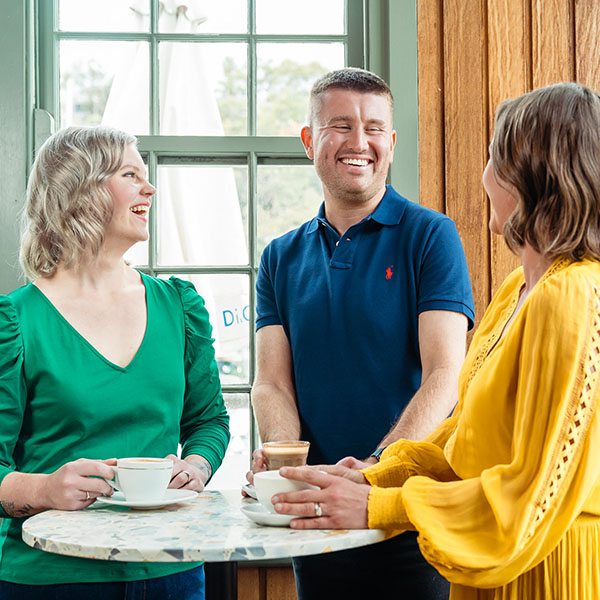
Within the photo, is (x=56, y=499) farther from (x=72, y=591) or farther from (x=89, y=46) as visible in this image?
(x=89, y=46)

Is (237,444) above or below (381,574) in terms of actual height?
above

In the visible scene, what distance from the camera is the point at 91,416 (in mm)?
1565

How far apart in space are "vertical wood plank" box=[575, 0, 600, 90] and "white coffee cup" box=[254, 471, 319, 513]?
1.98 metres

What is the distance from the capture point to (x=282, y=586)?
2502 mm

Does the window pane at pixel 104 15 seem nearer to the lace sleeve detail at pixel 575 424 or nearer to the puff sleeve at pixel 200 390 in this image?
the puff sleeve at pixel 200 390

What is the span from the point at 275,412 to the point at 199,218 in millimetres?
1018

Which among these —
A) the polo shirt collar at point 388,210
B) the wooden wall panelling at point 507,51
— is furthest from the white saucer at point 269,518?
the wooden wall panelling at point 507,51

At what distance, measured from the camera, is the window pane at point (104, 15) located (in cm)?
271

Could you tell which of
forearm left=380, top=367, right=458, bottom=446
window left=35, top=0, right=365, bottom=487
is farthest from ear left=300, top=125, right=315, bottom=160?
forearm left=380, top=367, right=458, bottom=446

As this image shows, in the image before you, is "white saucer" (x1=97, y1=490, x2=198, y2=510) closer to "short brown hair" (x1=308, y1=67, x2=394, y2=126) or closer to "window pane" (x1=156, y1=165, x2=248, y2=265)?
"short brown hair" (x1=308, y1=67, x2=394, y2=126)

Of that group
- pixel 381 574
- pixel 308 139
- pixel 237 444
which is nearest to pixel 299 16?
pixel 308 139

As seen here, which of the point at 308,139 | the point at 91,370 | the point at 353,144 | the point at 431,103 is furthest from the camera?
the point at 431,103

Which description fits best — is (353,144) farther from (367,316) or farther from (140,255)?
(140,255)

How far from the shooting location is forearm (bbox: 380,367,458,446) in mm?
1722
